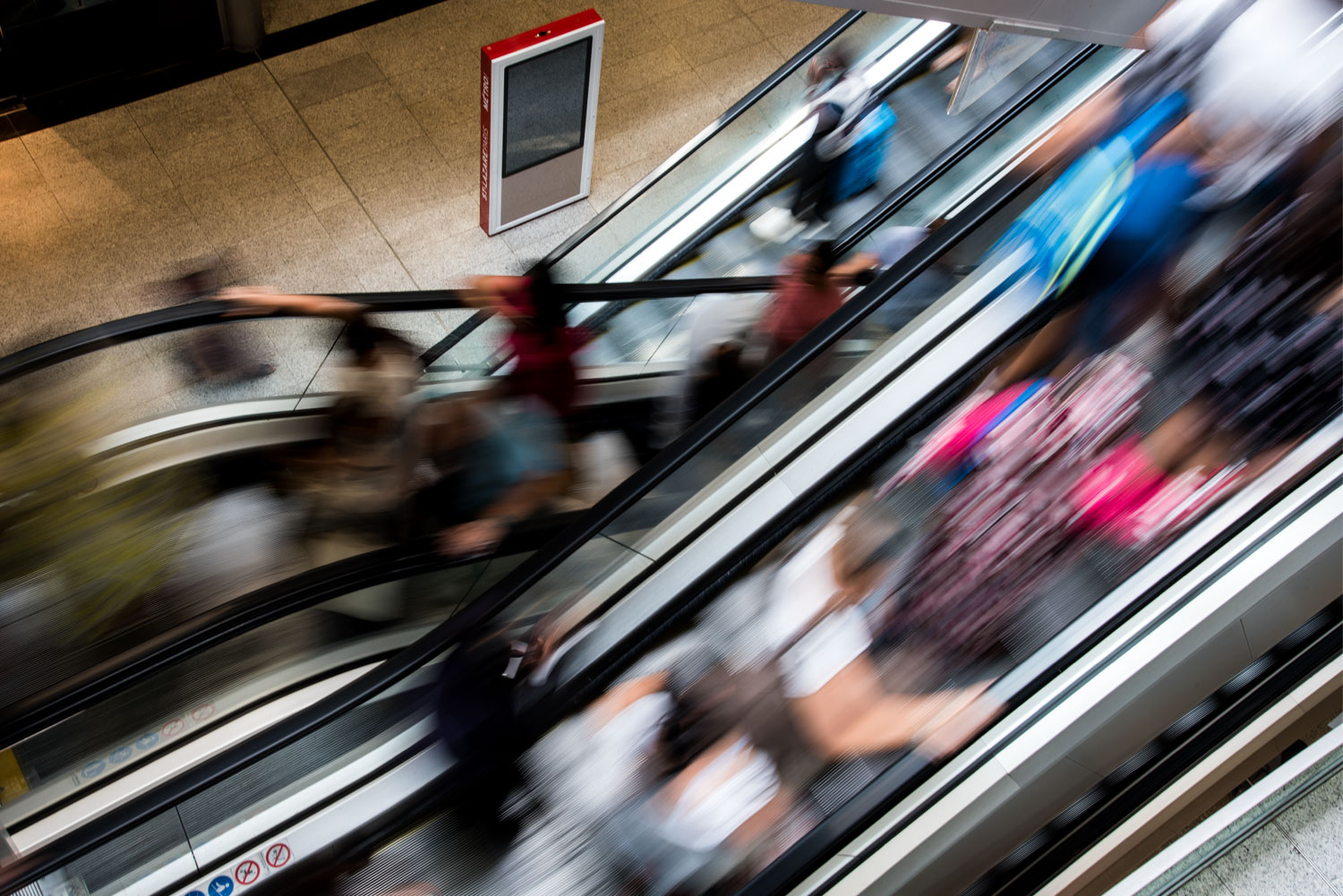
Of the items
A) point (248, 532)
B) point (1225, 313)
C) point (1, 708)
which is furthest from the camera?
point (248, 532)

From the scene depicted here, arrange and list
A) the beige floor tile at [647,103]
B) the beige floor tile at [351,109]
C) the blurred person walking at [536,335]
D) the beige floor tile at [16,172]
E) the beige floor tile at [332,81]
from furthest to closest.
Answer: the beige floor tile at [647,103], the beige floor tile at [332,81], the beige floor tile at [351,109], the beige floor tile at [16,172], the blurred person walking at [536,335]

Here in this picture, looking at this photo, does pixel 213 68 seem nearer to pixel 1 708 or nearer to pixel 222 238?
pixel 222 238

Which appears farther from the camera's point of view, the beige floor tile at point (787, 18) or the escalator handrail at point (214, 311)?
the beige floor tile at point (787, 18)

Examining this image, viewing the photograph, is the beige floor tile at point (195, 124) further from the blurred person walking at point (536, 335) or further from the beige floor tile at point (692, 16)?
the blurred person walking at point (536, 335)

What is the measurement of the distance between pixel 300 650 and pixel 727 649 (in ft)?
4.95

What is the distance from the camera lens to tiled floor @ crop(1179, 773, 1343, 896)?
337 centimetres

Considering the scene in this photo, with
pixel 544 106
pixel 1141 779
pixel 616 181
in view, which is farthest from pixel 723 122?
pixel 1141 779

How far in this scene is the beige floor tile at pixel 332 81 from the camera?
7.14m

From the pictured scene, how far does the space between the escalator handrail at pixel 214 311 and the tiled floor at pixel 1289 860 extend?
102 inches

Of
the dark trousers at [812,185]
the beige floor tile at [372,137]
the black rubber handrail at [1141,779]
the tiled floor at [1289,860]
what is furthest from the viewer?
the beige floor tile at [372,137]

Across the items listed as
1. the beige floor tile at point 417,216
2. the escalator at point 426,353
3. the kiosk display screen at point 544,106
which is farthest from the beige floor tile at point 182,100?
the escalator at point 426,353

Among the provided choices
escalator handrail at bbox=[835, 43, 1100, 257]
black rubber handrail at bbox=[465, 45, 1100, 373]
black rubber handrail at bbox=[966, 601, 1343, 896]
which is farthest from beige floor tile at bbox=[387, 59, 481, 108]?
black rubber handrail at bbox=[966, 601, 1343, 896]

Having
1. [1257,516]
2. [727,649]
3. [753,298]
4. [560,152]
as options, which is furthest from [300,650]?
[560,152]

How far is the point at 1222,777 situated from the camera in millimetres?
3225
